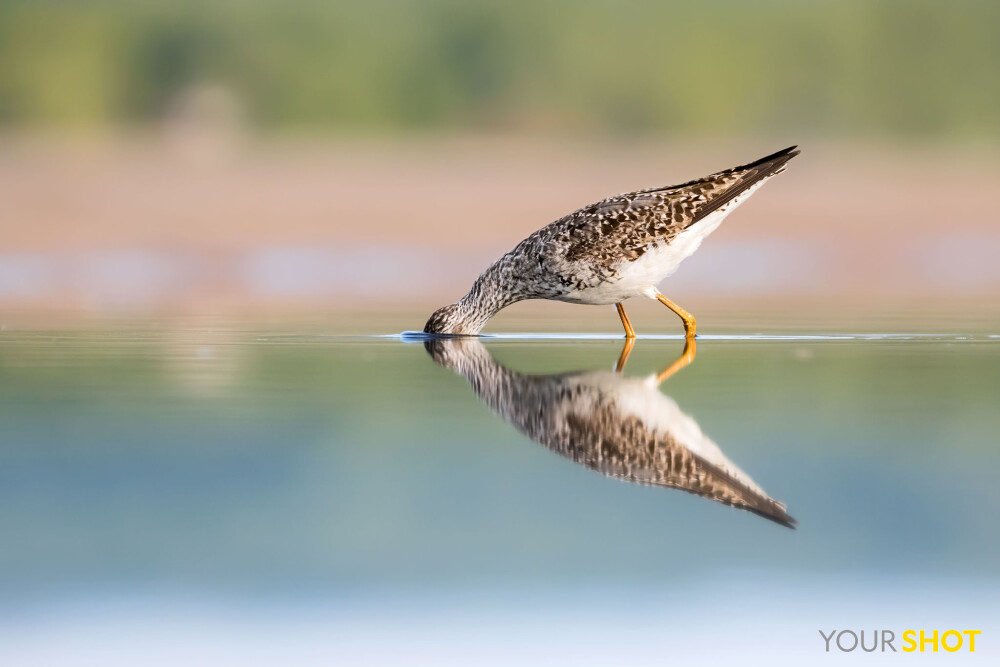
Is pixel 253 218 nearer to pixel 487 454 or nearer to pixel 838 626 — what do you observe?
pixel 487 454

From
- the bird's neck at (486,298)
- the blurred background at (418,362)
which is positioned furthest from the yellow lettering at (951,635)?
the bird's neck at (486,298)

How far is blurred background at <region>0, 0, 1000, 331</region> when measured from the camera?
22422 millimetres

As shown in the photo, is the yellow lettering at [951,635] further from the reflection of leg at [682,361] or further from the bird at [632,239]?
the bird at [632,239]

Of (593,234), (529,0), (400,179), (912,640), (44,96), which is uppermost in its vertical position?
(529,0)

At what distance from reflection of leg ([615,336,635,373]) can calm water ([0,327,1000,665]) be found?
19.3 inches

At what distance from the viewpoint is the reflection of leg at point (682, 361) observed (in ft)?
32.6

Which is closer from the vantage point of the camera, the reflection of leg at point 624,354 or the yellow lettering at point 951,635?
the yellow lettering at point 951,635

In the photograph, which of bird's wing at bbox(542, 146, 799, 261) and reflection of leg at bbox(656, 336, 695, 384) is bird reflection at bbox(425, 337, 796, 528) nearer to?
reflection of leg at bbox(656, 336, 695, 384)

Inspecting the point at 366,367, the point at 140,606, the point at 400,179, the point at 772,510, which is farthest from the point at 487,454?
the point at 400,179

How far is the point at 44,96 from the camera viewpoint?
39469 millimetres

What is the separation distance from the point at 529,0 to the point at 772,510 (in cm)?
4522

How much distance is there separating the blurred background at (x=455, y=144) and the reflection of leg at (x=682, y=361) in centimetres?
317

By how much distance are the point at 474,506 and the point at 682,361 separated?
5.01 m

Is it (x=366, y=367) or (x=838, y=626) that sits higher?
(x=366, y=367)
